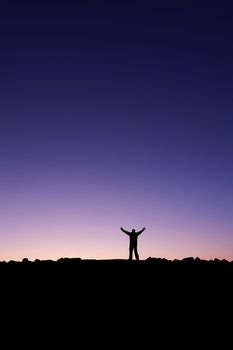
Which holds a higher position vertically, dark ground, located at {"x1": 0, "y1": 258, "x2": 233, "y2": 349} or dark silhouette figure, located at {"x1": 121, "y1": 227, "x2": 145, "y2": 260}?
dark silhouette figure, located at {"x1": 121, "y1": 227, "x2": 145, "y2": 260}

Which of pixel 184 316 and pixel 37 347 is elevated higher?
pixel 184 316

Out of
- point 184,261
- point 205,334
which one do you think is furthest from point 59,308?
point 184,261

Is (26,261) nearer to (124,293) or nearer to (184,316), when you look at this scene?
(124,293)

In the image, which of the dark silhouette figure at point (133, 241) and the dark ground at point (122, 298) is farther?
the dark silhouette figure at point (133, 241)

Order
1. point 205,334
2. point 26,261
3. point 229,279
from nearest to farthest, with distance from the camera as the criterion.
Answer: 1. point 205,334
2. point 229,279
3. point 26,261

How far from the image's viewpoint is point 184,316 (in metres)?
19.1

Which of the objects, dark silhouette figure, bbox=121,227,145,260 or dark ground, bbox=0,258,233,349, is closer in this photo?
dark ground, bbox=0,258,233,349

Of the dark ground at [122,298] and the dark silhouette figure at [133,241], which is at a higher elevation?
the dark silhouette figure at [133,241]

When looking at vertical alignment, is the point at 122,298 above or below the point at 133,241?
below

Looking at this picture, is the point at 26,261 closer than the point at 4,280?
No

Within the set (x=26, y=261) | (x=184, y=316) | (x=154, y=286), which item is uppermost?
(x=26, y=261)

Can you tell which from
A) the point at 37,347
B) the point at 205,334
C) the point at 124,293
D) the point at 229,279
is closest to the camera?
the point at 37,347

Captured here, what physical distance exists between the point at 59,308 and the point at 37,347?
95.7 inches

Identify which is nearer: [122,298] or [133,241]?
[122,298]
